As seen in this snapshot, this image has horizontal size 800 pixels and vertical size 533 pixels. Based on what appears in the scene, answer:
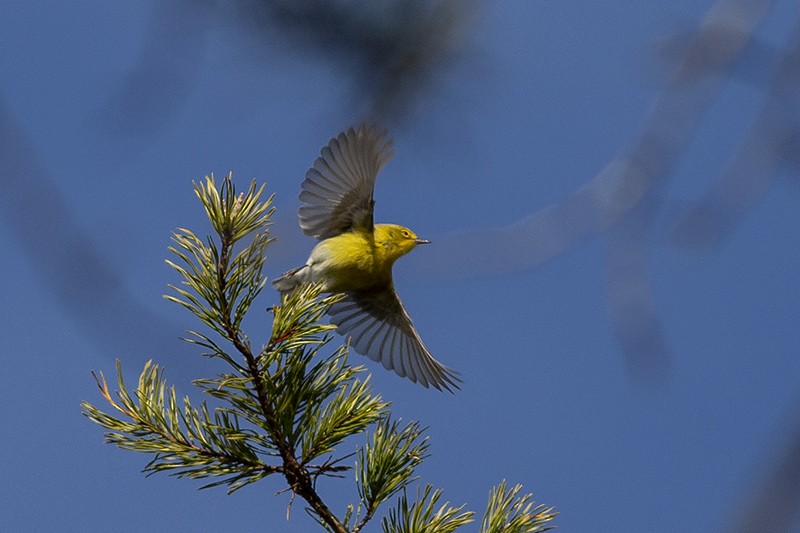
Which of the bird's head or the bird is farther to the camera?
the bird's head

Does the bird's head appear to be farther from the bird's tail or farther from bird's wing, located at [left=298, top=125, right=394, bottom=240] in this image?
the bird's tail

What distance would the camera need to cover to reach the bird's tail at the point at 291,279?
2.50 meters

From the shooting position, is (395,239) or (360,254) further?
(395,239)

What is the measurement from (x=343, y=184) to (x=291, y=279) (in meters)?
0.31

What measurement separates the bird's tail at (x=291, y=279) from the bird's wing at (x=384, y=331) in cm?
21

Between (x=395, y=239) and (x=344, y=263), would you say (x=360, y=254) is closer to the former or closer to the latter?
(x=344, y=263)

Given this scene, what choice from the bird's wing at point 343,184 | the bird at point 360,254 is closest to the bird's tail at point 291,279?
the bird at point 360,254

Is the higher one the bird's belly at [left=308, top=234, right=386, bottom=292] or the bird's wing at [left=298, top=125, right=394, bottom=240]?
the bird's wing at [left=298, top=125, right=394, bottom=240]

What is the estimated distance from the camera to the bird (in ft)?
8.25

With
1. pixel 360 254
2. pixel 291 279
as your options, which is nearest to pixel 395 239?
pixel 360 254

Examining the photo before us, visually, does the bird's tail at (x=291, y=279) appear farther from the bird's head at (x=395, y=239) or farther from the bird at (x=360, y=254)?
the bird's head at (x=395, y=239)

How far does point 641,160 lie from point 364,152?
1.21 meters

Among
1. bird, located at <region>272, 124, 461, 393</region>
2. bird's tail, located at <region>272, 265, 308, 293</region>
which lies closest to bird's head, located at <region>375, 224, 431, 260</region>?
bird, located at <region>272, 124, 461, 393</region>

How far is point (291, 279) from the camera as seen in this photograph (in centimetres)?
253
